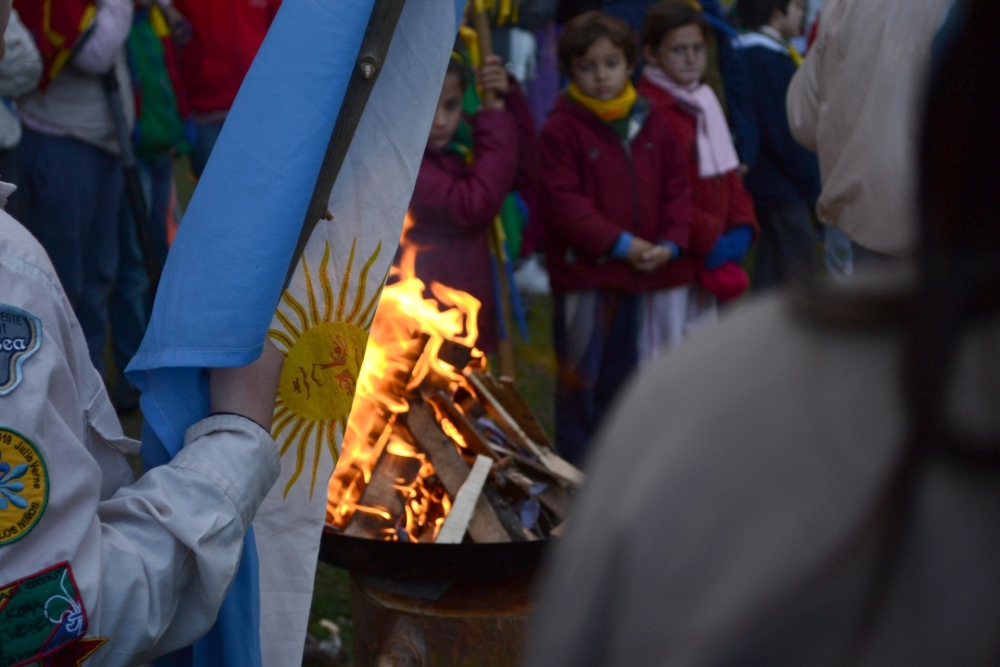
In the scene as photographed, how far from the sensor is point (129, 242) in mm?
5750

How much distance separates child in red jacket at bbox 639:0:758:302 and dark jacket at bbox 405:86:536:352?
856mm

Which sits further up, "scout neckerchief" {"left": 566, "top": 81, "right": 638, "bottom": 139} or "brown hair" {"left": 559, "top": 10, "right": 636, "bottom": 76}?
"brown hair" {"left": 559, "top": 10, "right": 636, "bottom": 76}

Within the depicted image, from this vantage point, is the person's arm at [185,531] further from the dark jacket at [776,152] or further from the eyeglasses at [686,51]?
the dark jacket at [776,152]

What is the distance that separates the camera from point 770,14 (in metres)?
6.65

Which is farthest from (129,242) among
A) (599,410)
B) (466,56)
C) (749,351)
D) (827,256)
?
(749,351)

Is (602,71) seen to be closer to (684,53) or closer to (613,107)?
(613,107)

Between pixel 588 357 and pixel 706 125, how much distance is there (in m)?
1.25

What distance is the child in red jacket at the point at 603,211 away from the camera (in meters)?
4.55

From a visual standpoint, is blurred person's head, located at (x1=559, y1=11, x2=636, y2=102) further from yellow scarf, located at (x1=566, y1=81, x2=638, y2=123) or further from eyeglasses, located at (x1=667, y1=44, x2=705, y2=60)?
eyeglasses, located at (x1=667, y1=44, x2=705, y2=60)

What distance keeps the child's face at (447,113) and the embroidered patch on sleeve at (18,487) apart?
10.1 ft

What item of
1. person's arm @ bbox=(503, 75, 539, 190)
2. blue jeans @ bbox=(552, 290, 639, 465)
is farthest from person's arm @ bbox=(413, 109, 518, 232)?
blue jeans @ bbox=(552, 290, 639, 465)

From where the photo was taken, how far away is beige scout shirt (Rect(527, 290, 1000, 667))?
45 centimetres

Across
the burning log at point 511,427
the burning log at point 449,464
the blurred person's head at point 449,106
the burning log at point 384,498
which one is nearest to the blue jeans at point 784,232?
the blurred person's head at point 449,106

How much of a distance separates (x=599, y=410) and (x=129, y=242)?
2.72m
